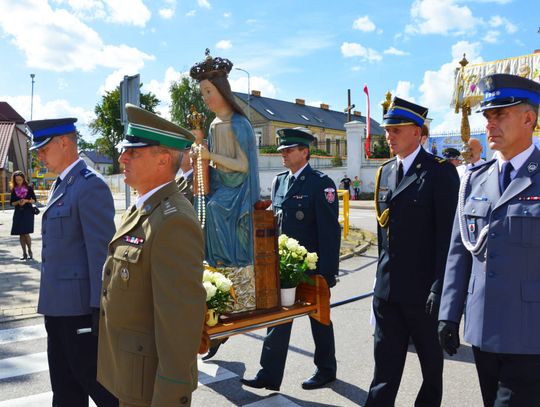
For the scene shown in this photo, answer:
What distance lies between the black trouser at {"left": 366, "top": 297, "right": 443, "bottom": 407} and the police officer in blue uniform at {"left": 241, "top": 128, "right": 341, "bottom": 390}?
96cm

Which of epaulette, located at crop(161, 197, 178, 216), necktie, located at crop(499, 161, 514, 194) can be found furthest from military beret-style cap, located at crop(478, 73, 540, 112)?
epaulette, located at crop(161, 197, 178, 216)

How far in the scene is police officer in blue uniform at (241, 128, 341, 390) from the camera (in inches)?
163

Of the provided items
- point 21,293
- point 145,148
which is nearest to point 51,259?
point 145,148

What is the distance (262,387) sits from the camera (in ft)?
13.4

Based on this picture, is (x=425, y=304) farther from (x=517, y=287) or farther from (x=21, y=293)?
(x=21, y=293)

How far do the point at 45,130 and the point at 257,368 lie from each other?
9.16 ft

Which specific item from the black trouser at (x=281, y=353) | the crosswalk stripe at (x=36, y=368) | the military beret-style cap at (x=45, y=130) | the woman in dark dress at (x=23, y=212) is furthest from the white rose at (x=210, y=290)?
the woman in dark dress at (x=23, y=212)

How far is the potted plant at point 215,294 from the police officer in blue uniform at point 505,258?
1379 mm

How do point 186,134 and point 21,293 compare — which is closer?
point 186,134

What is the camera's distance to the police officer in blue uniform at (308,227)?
413cm

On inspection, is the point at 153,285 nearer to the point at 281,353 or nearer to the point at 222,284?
the point at 222,284

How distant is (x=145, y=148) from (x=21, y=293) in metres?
6.51

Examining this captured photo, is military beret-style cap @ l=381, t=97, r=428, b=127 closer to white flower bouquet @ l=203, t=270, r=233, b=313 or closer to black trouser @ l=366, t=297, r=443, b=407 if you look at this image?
black trouser @ l=366, t=297, r=443, b=407

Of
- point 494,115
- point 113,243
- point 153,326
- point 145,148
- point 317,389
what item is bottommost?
point 317,389
